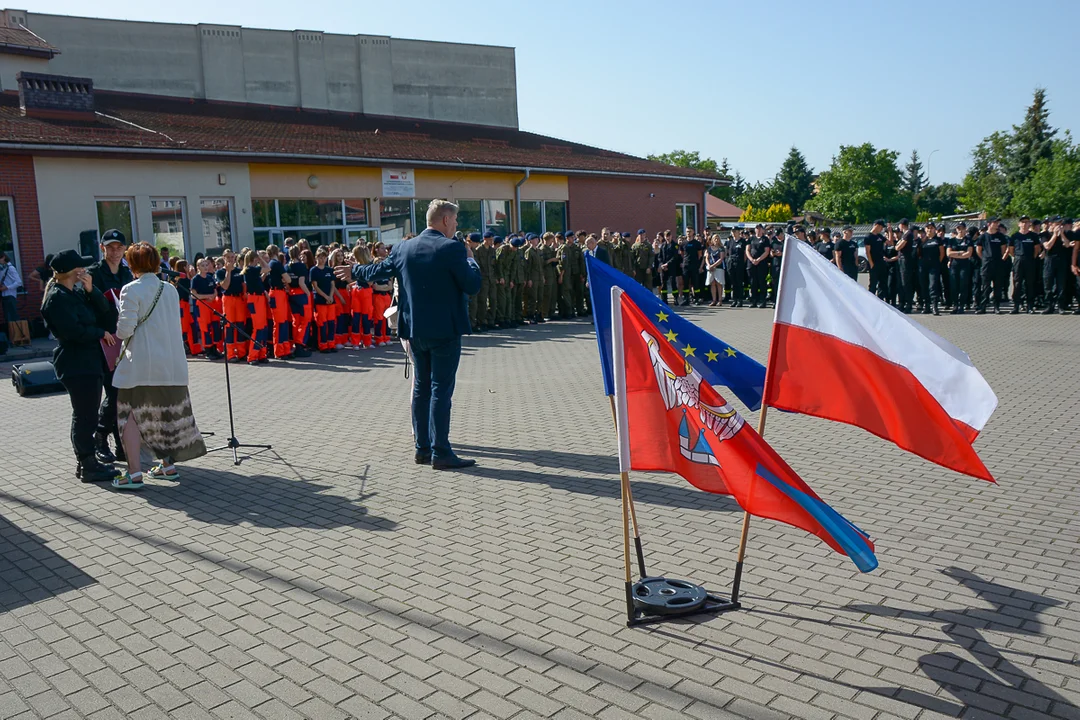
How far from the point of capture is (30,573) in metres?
5.58

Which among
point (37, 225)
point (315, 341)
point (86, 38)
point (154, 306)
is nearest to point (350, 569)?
point (154, 306)

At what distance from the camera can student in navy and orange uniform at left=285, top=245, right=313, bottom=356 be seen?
52.8 ft

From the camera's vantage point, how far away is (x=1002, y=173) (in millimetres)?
74812

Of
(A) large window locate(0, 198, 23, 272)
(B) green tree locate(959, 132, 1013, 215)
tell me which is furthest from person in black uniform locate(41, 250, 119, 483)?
(B) green tree locate(959, 132, 1013, 215)

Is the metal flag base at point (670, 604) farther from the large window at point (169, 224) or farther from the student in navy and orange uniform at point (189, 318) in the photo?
the large window at point (169, 224)

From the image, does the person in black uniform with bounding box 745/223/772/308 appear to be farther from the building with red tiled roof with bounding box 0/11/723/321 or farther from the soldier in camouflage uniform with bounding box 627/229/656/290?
the building with red tiled roof with bounding box 0/11/723/321

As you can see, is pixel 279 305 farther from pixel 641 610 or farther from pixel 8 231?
pixel 641 610

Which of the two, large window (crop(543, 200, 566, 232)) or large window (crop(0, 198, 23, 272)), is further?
large window (crop(543, 200, 566, 232))

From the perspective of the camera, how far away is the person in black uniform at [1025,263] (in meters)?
19.2

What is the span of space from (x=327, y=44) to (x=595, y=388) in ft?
96.0

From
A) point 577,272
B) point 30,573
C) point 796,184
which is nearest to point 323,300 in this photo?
point 577,272

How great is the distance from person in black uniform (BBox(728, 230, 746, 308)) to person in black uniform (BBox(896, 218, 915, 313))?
15.5 ft

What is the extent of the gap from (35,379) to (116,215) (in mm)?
9900

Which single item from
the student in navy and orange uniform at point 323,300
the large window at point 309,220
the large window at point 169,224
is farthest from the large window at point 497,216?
the student in navy and orange uniform at point 323,300
